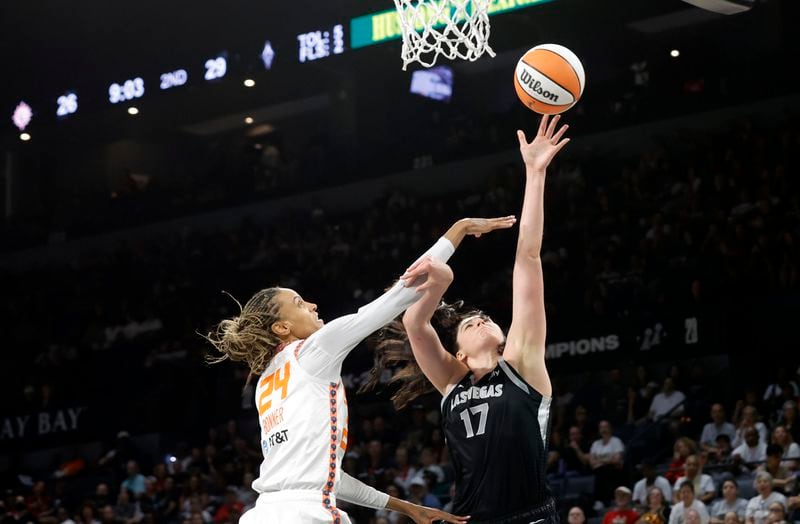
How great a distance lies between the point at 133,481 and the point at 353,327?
42.5 ft

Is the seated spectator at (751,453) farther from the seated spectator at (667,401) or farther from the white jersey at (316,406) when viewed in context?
the white jersey at (316,406)

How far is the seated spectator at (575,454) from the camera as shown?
42.2 feet

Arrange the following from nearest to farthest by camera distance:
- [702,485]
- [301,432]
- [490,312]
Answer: [301,432] < [702,485] < [490,312]

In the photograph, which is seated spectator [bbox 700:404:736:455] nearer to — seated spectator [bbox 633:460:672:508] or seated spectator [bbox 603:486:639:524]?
seated spectator [bbox 633:460:672:508]

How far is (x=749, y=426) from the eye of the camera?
11.7 meters

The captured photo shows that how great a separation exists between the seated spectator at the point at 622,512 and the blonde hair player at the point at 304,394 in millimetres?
6708

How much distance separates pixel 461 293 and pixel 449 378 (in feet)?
40.4

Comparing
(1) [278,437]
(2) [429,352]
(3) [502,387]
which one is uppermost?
(2) [429,352]

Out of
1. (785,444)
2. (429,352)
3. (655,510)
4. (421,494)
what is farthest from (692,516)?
(429,352)

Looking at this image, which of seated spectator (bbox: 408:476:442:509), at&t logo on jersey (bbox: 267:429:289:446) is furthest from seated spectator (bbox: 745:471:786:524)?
at&t logo on jersey (bbox: 267:429:289:446)

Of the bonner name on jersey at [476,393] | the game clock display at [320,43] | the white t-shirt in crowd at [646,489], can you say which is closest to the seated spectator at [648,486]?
the white t-shirt in crowd at [646,489]

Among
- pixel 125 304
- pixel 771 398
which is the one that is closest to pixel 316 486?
pixel 771 398

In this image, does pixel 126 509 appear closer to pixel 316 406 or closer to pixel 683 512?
pixel 683 512

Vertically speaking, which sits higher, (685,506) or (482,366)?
(482,366)
